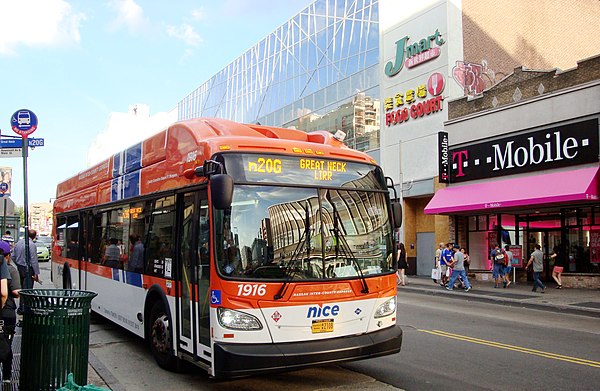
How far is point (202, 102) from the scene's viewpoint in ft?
186

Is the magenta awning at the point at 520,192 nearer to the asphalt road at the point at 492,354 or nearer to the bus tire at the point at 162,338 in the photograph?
the asphalt road at the point at 492,354

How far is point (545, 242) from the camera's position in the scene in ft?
73.0

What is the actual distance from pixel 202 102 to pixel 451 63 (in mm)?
36138

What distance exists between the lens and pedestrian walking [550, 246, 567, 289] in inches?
775

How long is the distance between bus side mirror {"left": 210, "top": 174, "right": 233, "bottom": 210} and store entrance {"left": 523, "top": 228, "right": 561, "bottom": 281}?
62.9 ft

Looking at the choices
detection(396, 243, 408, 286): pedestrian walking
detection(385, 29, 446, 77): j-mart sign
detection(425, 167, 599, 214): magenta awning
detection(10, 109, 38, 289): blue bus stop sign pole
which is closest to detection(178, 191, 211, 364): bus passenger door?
detection(10, 109, 38, 289): blue bus stop sign pole

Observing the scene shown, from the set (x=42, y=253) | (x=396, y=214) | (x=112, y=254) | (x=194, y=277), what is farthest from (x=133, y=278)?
(x=42, y=253)

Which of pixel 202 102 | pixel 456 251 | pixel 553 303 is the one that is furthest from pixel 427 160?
pixel 202 102

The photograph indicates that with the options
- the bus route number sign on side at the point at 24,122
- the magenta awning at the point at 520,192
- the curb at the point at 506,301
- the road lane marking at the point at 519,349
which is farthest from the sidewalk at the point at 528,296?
the bus route number sign on side at the point at 24,122

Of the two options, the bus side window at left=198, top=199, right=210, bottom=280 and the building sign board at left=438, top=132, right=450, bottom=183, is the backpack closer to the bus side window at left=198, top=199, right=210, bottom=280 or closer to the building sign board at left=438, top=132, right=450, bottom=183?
the building sign board at left=438, top=132, right=450, bottom=183

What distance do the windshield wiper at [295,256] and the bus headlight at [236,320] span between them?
13.2 inches

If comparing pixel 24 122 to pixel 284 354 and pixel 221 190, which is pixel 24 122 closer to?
pixel 221 190

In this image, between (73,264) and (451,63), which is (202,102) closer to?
(451,63)

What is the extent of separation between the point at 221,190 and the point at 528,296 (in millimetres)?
14783
